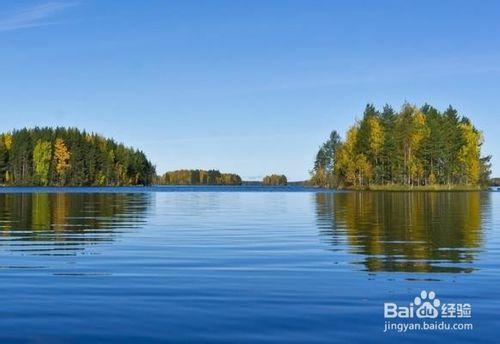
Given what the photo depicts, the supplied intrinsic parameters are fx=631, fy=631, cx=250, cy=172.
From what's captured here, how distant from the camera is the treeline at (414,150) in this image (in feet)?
511

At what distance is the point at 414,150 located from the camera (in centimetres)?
15700

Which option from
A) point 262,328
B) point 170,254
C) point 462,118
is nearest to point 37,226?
point 170,254

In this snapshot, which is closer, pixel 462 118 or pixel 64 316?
pixel 64 316

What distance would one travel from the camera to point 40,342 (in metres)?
10.5

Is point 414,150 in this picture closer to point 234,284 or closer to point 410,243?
point 410,243

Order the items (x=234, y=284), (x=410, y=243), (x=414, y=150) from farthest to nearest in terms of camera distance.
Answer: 1. (x=414, y=150)
2. (x=410, y=243)
3. (x=234, y=284)

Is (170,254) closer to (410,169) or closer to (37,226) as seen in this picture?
(37,226)

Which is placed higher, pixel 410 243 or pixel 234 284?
pixel 410 243

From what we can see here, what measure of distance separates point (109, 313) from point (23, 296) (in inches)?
118

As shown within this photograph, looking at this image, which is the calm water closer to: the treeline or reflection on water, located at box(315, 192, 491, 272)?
reflection on water, located at box(315, 192, 491, 272)

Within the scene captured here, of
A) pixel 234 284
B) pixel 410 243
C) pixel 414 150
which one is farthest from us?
pixel 414 150

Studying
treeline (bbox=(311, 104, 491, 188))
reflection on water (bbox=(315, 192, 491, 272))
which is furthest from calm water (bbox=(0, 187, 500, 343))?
treeline (bbox=(311, 104, 491, 188))

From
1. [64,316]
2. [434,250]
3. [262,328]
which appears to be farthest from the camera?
[434,250]

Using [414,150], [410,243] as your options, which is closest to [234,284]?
[410,243]
